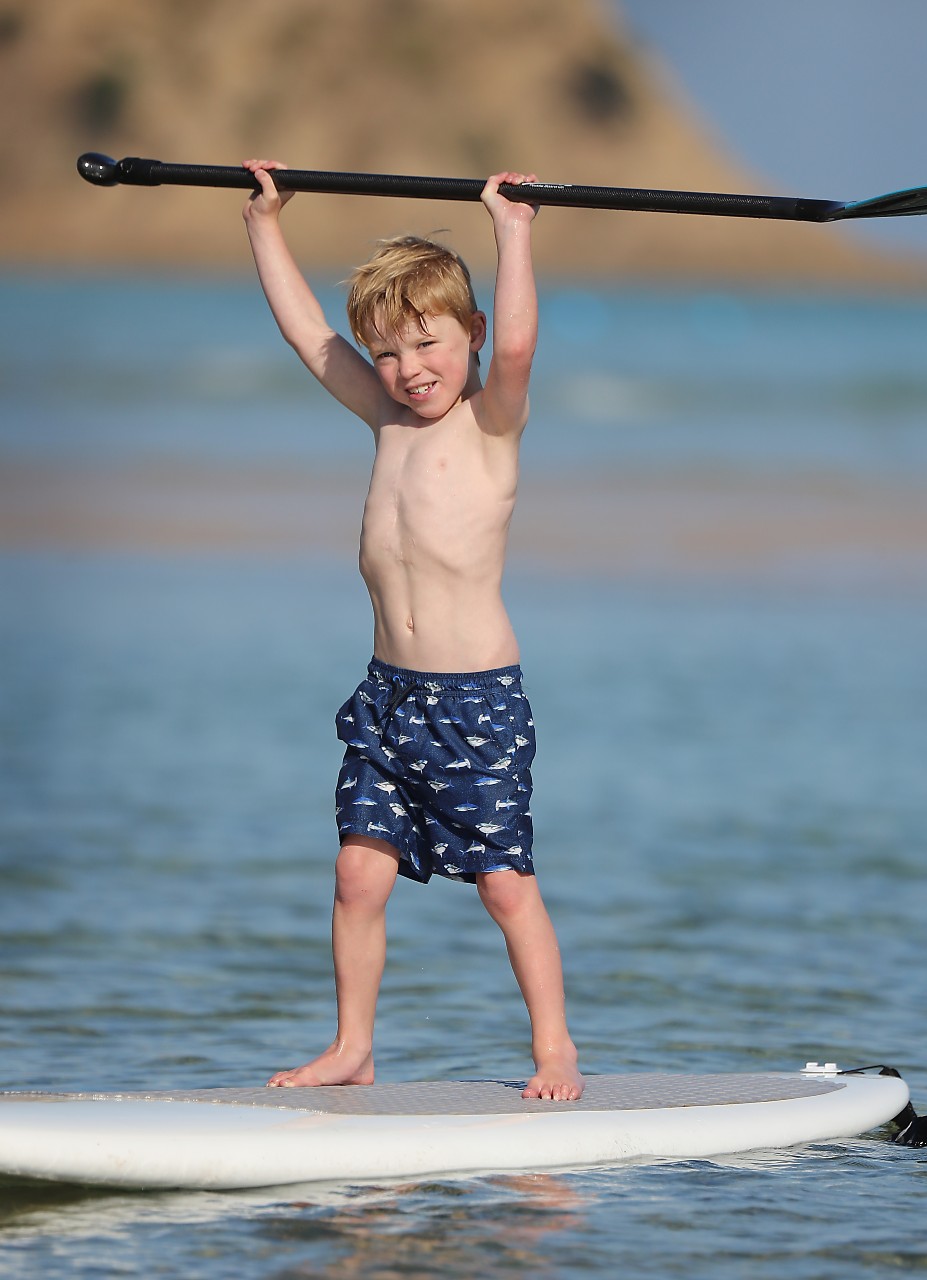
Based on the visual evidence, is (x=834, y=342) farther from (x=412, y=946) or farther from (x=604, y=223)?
(x=604, y=223)

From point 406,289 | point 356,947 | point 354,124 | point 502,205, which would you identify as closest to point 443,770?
point 356,947

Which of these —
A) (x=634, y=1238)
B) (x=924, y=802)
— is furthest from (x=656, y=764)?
(x=634, y=1238)

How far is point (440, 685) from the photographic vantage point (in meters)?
3.96

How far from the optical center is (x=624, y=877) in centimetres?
614

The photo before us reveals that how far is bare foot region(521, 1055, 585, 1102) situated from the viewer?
3.90 m

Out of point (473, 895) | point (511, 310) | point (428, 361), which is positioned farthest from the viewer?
point (473, 895)

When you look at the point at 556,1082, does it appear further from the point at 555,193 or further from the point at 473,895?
the point at 473,895

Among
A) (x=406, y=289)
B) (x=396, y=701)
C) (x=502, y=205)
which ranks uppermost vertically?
(x=502, y=205)

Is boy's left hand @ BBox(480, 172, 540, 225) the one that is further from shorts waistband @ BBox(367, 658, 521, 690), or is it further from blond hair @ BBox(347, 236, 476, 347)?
shorts waistband @ BBox(367, 658, 521, 690)

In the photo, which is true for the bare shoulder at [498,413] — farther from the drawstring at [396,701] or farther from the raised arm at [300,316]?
the drawstring at [396,701]

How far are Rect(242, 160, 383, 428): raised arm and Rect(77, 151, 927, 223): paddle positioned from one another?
53mm

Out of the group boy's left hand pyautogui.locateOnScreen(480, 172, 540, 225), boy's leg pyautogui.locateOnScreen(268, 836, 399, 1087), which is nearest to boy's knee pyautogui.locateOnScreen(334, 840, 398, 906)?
boy's leg pyautogui.locateOnScreen(268, 836, 399, 1087)

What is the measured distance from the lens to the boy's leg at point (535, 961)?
3961 millimetres

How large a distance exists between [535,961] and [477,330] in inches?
47.8
